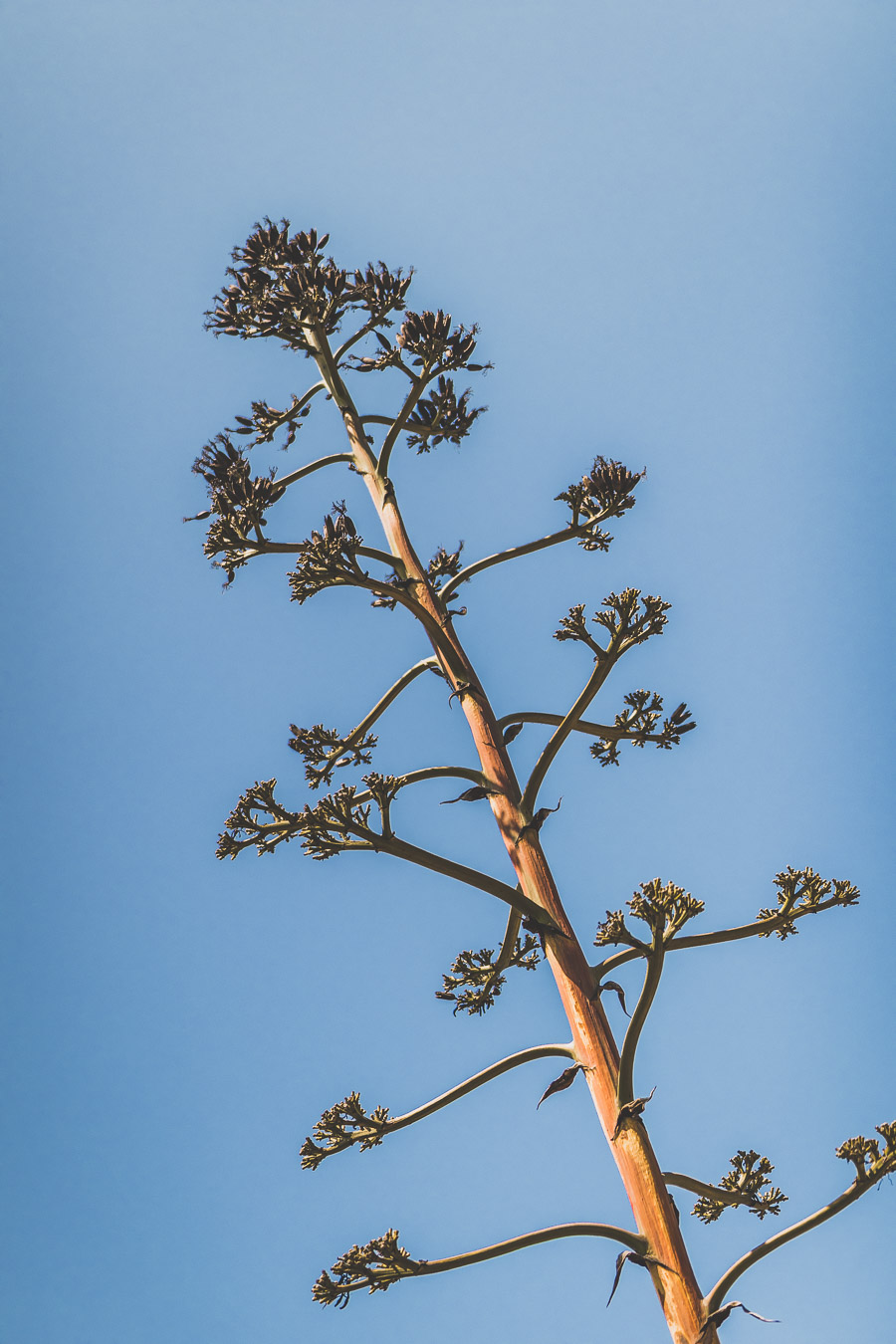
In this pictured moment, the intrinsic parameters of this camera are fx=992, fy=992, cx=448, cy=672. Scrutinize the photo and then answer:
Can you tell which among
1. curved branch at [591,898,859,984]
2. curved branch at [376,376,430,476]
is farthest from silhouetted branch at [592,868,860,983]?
curved branch at [376,376,430,476]

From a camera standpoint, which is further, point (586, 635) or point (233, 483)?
point (233, 483)

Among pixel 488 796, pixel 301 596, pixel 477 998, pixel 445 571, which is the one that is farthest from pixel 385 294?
pixel 477 998

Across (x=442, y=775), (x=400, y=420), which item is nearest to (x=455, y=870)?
(x=442, y=775)

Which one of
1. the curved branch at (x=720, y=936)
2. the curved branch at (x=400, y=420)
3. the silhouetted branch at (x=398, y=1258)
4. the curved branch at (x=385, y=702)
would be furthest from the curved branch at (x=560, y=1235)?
the curved branch at (x=400, y=420)

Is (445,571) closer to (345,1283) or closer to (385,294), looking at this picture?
(385,294)

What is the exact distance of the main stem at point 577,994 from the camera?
13.1 feet

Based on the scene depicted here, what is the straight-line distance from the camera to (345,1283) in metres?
4.46

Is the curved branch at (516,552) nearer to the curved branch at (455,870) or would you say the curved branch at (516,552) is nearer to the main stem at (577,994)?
the main stem at (577,994)

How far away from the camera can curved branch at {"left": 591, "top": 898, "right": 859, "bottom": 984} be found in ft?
14.7

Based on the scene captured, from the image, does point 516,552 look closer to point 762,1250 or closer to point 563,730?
point 563,730

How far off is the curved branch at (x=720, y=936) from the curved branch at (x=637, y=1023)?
0.09 meters

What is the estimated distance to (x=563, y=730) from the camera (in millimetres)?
5043

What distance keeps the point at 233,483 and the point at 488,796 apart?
7.73 ft

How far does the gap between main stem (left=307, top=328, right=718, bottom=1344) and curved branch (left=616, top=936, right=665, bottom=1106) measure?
0.25ft
